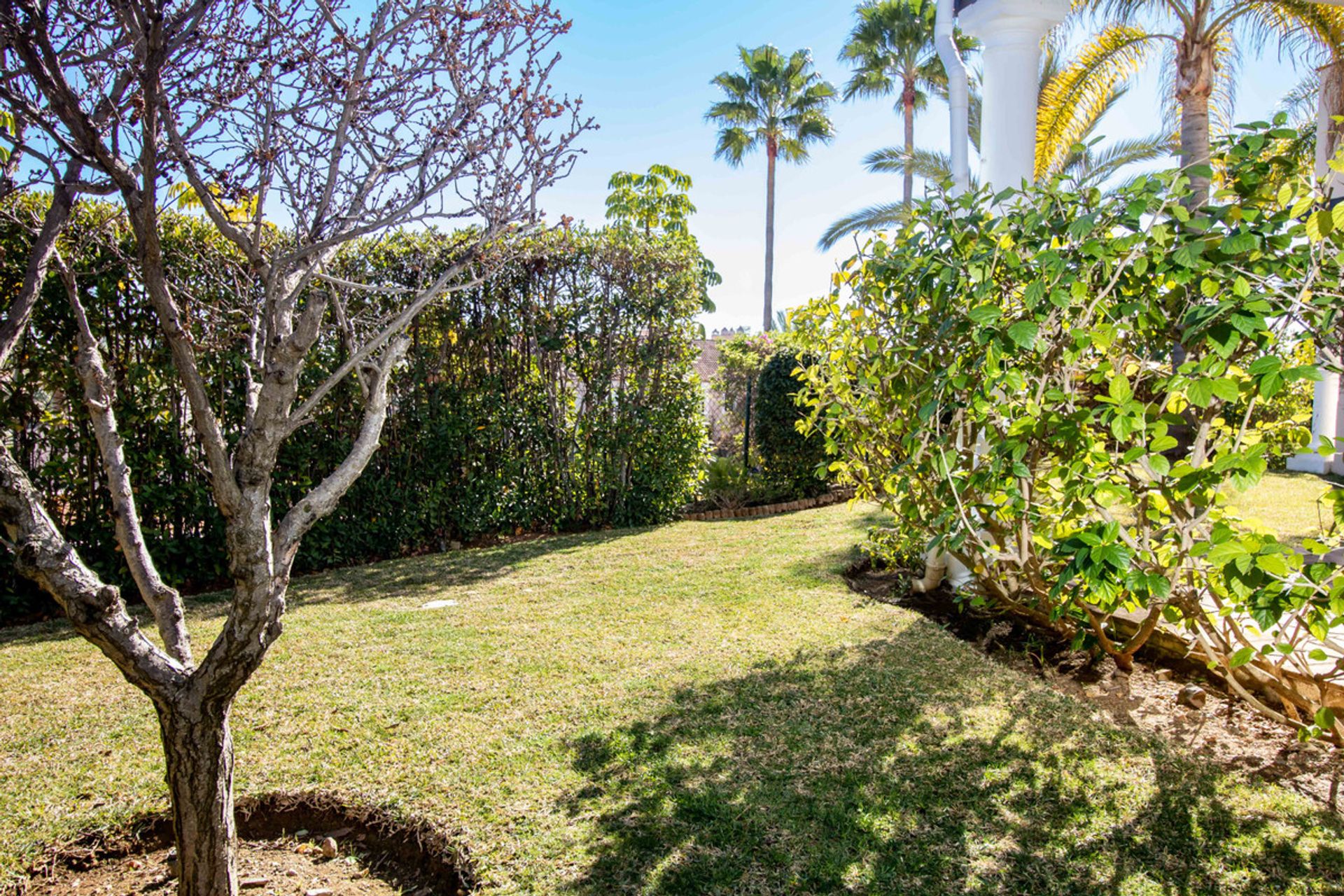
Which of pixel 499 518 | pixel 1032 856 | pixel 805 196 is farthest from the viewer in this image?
pixel 805 196

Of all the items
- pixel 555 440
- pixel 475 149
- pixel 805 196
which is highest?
pixel 805 196

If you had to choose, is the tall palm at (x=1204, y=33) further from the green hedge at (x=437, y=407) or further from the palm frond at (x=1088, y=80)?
the green hedge at (x=437, y=407)

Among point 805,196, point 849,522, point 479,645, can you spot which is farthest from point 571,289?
point 805,196

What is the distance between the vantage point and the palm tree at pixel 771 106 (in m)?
30.0

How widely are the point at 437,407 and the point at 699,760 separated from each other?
200 inches

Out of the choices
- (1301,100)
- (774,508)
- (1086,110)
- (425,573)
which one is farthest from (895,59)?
(425,573)

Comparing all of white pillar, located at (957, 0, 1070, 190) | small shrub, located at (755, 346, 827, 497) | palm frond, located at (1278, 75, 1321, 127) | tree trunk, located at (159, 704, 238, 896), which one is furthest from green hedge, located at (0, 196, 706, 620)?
palm frond, located at (1278, 75, 1321, 127)

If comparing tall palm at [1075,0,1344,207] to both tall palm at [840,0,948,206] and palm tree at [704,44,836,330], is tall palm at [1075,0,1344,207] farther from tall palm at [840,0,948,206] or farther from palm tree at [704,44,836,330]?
palm tree at [704,44,836,330]

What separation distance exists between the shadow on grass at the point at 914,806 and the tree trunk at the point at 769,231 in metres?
28.8

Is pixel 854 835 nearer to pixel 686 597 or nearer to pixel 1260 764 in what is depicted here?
pixel 1260 764

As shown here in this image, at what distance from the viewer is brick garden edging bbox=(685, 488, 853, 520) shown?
959 cm

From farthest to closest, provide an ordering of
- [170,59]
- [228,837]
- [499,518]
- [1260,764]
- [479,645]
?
[499,518] < [479,645] < [1260,764] < [228,837] < [170,59]

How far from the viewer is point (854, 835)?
103 inches

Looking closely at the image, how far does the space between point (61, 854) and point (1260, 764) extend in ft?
13.9
